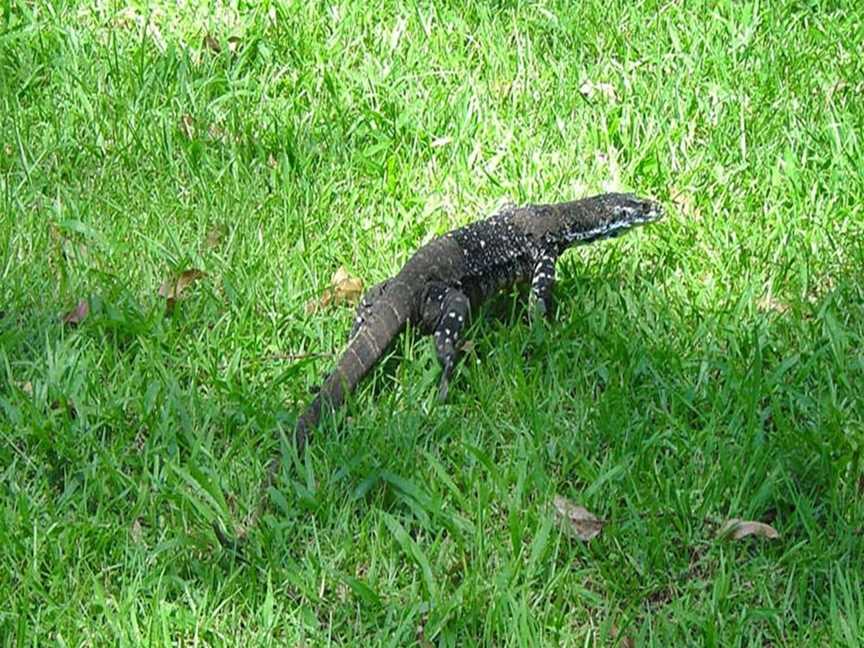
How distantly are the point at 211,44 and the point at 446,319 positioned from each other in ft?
8.61

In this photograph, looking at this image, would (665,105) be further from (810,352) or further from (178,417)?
(178,417)

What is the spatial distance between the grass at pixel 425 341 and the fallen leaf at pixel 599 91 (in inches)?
1.1

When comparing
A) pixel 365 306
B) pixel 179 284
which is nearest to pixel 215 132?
pixel 179 284

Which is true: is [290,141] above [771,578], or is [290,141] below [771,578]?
above

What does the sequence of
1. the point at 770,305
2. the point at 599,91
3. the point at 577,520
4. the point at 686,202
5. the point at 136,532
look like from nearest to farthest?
the point at 136,532 → the point at 577,520 → the point at 770,305 → the point at 686,202 → the point at 599,91

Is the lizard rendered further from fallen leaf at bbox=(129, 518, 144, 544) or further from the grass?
fallen leaf at bbox=(129, 518, 144, 544)

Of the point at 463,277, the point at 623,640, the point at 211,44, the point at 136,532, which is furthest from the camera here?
the point at 211,44

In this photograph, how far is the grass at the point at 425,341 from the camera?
489 centimetres

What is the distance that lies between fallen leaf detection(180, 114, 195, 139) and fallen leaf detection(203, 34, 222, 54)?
2.04 feet

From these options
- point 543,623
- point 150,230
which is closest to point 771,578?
point 543,623

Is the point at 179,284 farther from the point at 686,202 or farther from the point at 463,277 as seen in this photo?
the point at 686,202

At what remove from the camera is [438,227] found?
22.2 feet

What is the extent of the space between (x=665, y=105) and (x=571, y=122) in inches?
19.3

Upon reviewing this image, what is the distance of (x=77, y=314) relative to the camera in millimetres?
6047
